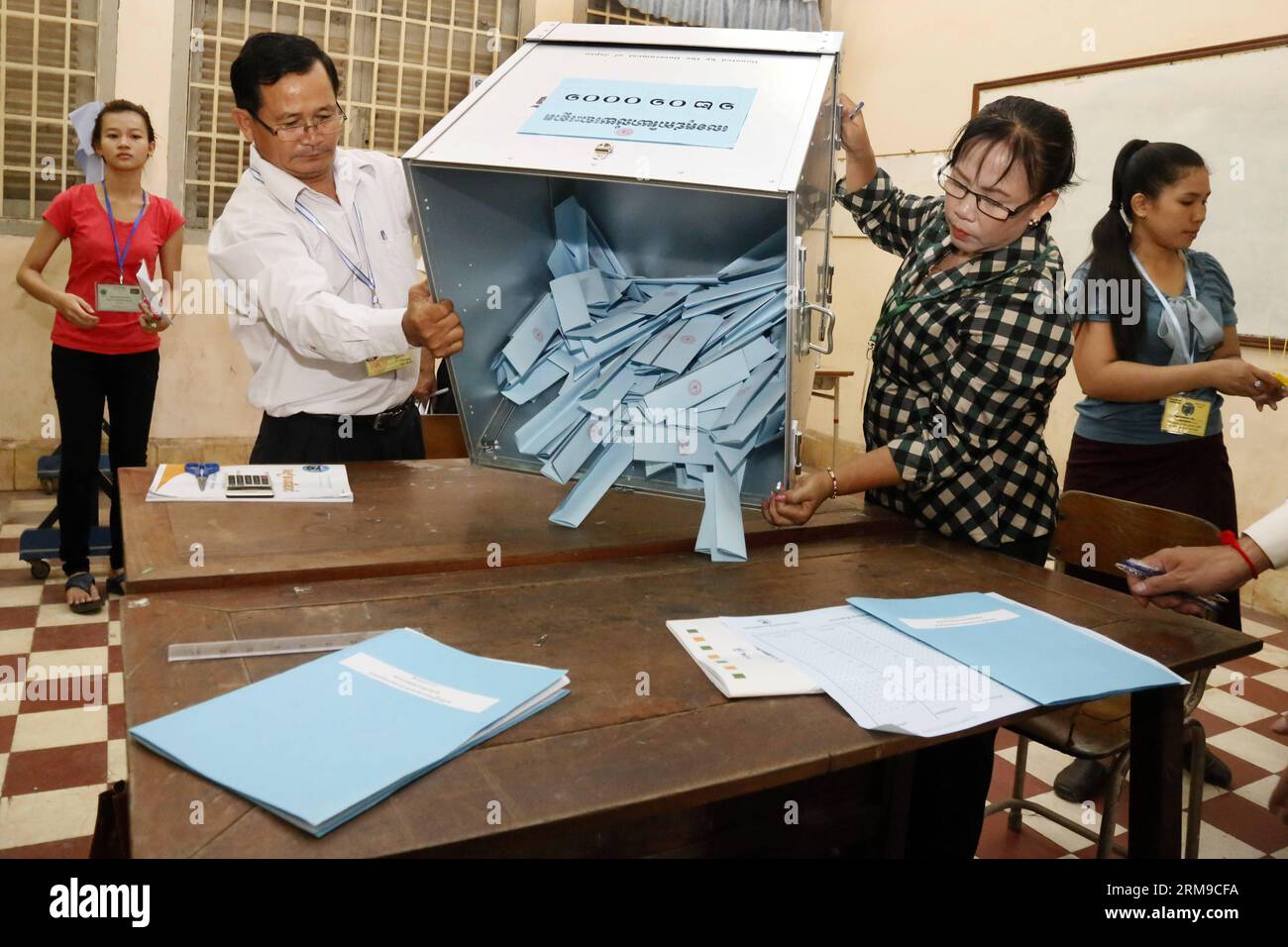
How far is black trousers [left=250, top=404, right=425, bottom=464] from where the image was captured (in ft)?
6.77

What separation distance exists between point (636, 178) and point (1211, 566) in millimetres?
982

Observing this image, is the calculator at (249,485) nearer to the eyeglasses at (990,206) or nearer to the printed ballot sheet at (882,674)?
the printed ballot sheet at (882,674)

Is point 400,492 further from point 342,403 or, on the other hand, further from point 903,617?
point 903,617

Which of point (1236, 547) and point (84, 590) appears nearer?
point (1236, 547)

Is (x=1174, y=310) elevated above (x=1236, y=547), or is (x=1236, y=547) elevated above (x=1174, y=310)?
(x=1174, y=310)

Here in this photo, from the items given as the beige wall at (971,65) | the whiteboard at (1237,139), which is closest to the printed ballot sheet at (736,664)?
the whiteboard at (1237,139)

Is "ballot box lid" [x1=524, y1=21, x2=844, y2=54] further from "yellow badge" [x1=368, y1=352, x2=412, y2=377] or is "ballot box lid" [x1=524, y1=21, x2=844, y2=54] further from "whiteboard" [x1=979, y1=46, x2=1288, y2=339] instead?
"whiteboard" [x1=979, y1=46, x2=1288, y2=339]

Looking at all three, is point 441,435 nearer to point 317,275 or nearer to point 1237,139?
point 317,275

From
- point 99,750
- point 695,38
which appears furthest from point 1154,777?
point 99,750

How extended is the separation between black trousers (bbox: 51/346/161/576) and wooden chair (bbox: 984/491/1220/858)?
9.58 ft

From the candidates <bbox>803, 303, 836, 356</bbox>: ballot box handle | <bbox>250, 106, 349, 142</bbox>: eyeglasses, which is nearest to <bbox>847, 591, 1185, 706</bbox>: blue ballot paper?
<bbox>803, 303, 836, 356</bbox>: ballot box handle

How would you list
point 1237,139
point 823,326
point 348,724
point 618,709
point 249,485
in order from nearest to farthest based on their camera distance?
point 348,724 < point 618,709 < point 823,326 < point 249,485 < point 1237,139

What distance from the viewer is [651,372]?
1.77 metres

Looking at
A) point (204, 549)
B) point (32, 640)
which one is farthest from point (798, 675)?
point (32, 640)
